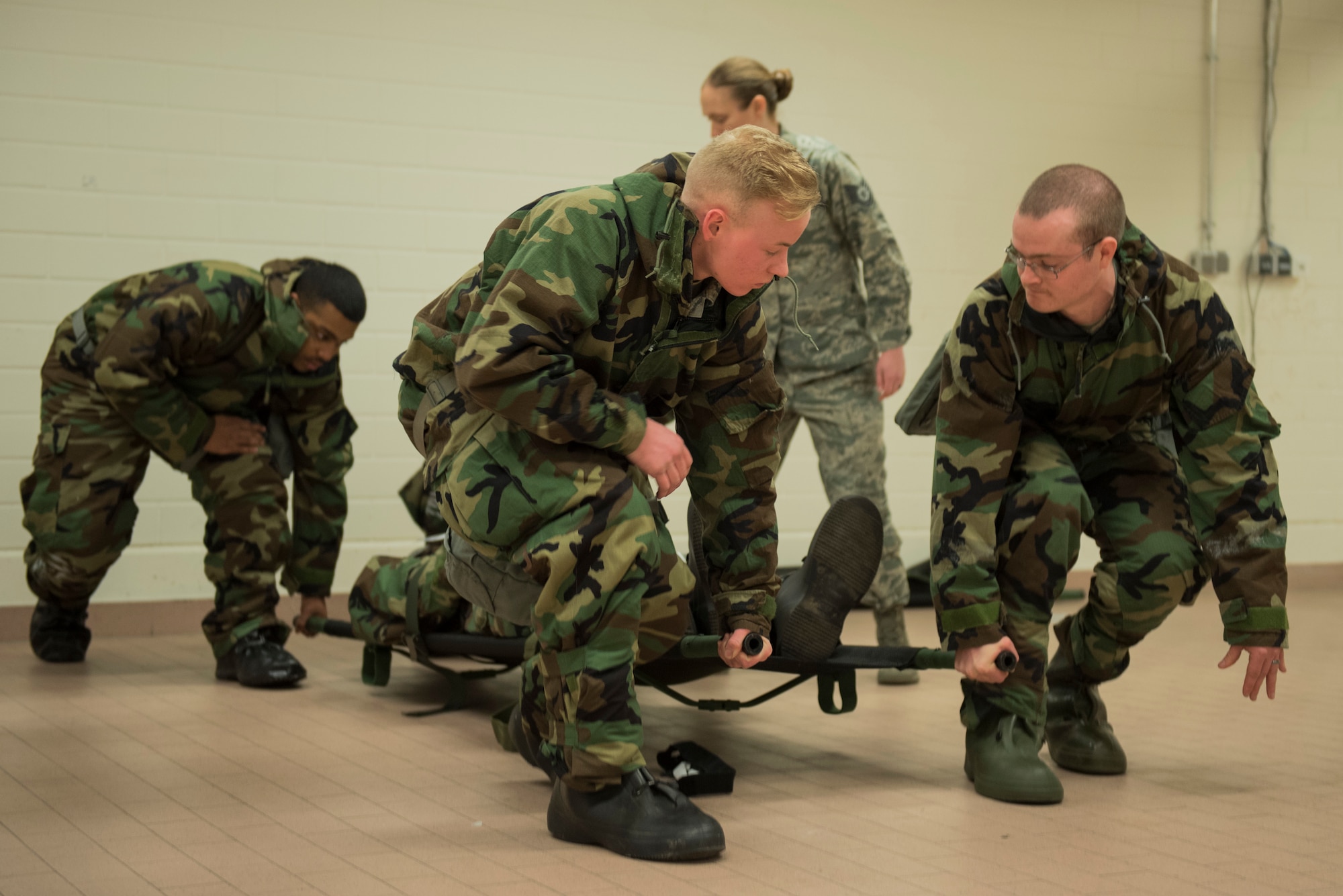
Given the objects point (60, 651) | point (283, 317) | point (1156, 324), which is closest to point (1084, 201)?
point (1156, 324)

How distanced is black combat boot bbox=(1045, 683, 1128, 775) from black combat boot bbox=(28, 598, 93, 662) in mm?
2778

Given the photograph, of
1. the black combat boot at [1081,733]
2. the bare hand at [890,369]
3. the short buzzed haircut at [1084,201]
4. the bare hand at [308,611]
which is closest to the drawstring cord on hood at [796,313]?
the bare hand at [890,369]

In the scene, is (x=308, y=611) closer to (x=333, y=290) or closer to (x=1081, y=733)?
(x=333, y=290)

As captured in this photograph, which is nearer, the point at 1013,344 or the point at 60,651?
the point at 1013,344

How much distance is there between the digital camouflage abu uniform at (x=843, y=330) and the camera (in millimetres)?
3658

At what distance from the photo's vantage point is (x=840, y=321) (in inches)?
148

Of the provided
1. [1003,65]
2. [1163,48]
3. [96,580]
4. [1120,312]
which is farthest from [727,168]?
[1163,48]

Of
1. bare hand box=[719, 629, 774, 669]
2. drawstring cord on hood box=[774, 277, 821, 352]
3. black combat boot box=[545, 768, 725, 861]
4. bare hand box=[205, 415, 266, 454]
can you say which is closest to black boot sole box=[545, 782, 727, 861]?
black combat boot box=[545, 768, 725, 861]

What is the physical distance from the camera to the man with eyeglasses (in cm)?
231

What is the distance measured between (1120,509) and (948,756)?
2.07 feet

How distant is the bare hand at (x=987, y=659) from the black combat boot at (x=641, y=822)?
0.64m

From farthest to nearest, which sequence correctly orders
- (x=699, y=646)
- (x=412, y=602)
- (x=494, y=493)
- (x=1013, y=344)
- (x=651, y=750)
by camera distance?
1. (x=412, y=602)
2. (x=651, y=750)
3. (x=699, y=646)
4. (x=1013, y=344)
5. (x=494, y=493)

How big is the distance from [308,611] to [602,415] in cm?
198

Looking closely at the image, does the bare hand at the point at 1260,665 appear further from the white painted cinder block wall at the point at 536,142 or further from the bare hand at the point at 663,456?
the white painted cinder block wall at the point at 536,142
